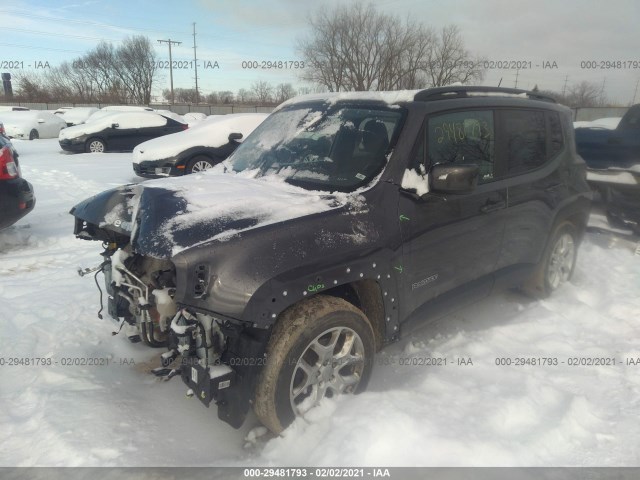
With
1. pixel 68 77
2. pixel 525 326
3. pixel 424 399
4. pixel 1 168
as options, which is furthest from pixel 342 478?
pixel 68 77

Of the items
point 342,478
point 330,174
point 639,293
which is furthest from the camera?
point 639,293

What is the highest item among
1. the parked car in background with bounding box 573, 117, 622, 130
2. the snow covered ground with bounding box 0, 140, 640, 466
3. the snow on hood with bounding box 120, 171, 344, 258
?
the parked car in background with bounding box 573, 117, 622, 130

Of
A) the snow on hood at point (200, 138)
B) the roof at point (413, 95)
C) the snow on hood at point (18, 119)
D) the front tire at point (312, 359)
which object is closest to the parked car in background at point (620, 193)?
the roof at point (413, 95)

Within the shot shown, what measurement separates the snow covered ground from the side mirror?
4.22 ft

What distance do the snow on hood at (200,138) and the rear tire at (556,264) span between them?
6283mm

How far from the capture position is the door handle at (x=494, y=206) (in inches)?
135

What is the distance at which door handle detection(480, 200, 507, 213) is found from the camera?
343cm

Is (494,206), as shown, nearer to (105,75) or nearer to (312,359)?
(312,359)

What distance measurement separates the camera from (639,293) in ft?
14.8

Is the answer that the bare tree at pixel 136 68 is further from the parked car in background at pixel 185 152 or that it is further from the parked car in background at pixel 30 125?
the parked car in background at pixel 185 152

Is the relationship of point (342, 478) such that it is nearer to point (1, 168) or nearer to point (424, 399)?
point (424, 399)

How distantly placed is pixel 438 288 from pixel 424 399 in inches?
30.8

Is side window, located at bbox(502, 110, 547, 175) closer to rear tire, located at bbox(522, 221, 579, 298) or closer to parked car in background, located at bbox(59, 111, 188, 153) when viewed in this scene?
rear tire, located at bbox(522, 221, 579, 298)

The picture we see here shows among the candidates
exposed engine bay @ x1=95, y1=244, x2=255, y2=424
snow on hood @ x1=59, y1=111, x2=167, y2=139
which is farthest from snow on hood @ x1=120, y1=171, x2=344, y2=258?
snow on hood @ x1=59, y1=111, x2=167, y2=139
